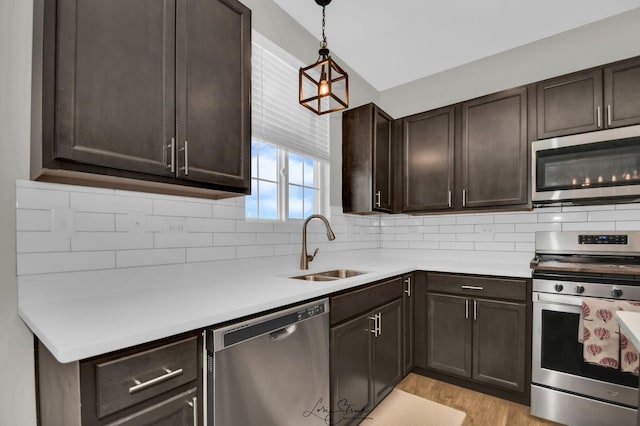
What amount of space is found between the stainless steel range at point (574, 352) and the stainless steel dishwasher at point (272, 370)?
4.86 feet

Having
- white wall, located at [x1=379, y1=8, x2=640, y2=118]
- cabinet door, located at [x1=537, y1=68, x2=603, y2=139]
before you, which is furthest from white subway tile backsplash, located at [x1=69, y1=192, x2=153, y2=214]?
white wall, located at [x1=379, y1=8, x2=640, y2=118]

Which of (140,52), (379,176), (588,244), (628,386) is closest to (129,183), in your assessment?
(140,52)

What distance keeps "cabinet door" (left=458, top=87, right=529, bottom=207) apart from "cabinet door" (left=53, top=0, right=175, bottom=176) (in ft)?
7.79

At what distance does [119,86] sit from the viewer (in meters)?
1.18

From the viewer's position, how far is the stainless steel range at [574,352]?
1861 millimetres

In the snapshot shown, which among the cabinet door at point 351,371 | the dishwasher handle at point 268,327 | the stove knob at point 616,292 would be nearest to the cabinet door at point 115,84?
the dishwasher handle at point 268,327

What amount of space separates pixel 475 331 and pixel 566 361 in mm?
543

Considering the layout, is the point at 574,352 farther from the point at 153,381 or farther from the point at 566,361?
the point at 153,381

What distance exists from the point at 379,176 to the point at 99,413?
2.50 meters

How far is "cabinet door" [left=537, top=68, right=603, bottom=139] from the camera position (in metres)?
2.24

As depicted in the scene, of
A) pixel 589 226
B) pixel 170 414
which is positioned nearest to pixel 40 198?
pixel 170 414

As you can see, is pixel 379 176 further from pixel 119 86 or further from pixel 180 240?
pixel 119 86

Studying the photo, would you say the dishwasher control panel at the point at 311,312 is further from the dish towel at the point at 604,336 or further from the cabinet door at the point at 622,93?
the cabinet door at the point at 622,93

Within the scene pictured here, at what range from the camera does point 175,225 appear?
168cm
